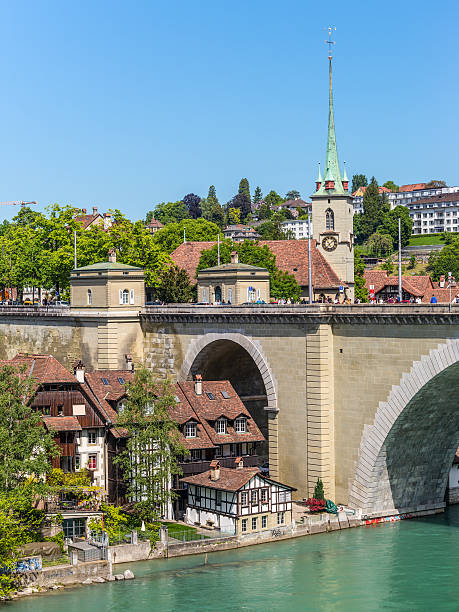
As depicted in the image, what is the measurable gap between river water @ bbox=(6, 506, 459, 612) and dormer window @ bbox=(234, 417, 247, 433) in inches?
401

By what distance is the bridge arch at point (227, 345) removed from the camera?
65.6m

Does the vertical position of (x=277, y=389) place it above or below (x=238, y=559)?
above

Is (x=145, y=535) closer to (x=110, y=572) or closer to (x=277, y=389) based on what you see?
(x=110, y=572)

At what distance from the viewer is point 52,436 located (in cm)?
5706

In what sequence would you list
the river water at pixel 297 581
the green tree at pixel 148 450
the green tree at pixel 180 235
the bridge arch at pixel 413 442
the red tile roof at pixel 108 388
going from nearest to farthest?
the river water at pixel 297 581
the bridge arch at pixel 413 442
the green tree at pixel 148 450
the red tile roof at pixel 108 388
the green tree at pixel 180 235

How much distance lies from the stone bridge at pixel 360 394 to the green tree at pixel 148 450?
8358 millimetres

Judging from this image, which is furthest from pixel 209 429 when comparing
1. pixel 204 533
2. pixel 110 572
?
pixel 110 572

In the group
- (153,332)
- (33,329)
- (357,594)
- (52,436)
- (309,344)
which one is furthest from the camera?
(33,329)

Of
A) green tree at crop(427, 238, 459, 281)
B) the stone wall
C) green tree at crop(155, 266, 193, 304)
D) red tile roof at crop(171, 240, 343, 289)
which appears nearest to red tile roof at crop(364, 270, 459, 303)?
red tile roof at crop(171, 240, 343, 289)

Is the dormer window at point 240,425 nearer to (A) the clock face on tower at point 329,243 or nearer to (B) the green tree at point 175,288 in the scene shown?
(B) the green tree at point 175,288

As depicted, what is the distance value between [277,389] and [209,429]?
4.94 m

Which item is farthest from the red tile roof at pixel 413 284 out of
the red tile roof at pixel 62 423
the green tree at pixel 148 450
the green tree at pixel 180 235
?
the red tile roof at pixel 62 423

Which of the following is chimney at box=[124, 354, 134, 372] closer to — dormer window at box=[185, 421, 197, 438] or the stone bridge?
the stone bridge

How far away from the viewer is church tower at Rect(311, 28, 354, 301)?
111m
